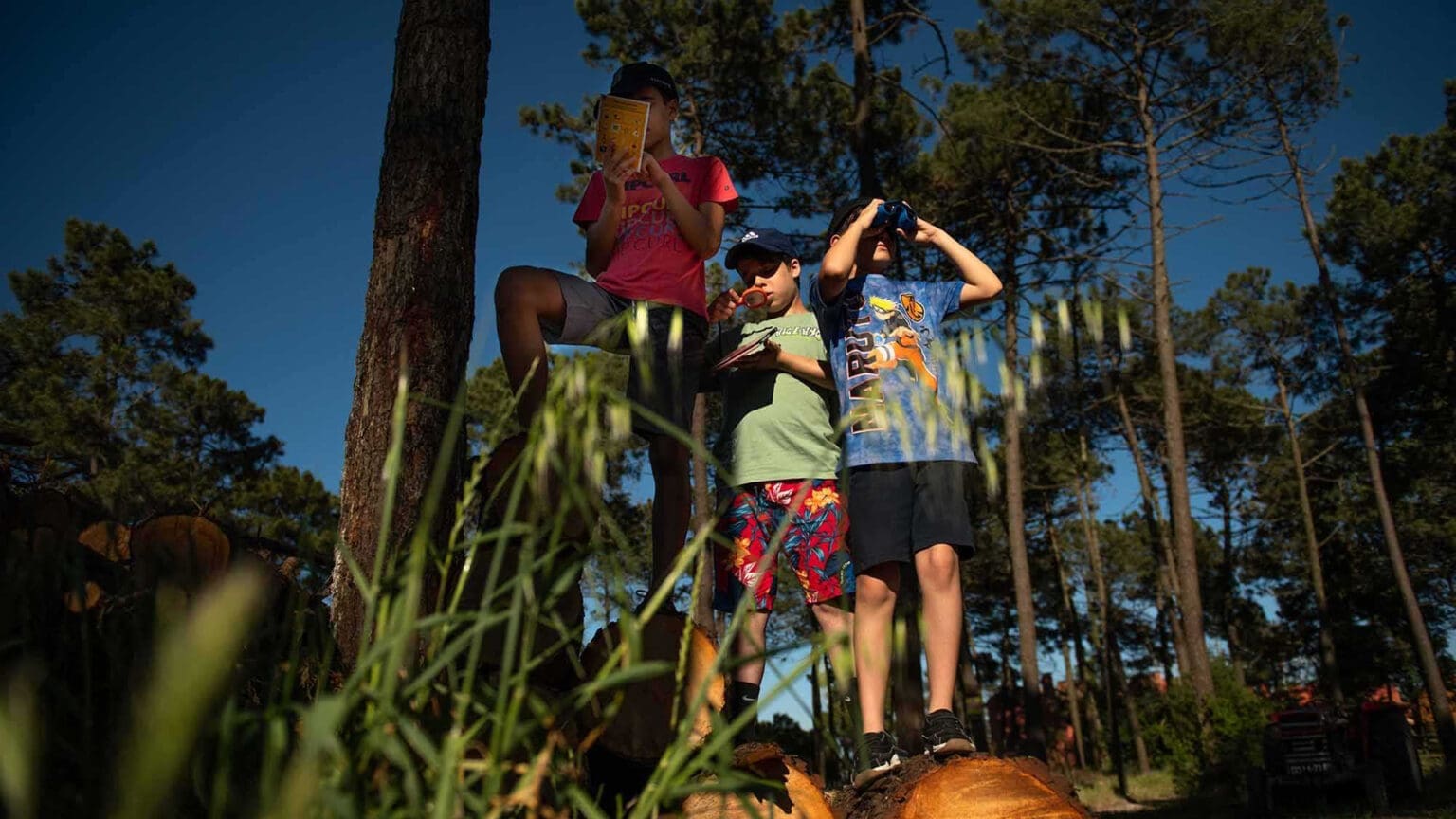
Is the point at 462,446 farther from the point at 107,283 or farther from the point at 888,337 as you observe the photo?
the point at 107,283

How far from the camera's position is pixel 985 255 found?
15812 millimetres

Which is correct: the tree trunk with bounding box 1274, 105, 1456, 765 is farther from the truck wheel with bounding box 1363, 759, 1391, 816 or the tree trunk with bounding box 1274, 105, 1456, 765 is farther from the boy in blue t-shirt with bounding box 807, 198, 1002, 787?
the boy in blue t-shirt with bounding box 807, 198, 1002, 787

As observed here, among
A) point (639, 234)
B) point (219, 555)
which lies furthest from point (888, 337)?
point (219, 555)

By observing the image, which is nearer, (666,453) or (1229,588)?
(666,453)

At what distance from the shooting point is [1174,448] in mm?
12977

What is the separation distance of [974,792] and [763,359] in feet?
4.38

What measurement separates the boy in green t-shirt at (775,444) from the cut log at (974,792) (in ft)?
1.67

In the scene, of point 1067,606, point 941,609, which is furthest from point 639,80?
point 1067,606

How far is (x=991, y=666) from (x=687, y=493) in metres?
34.2

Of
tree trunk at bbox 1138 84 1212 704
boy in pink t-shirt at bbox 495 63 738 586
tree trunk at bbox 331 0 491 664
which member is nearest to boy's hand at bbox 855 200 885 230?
boy in pink t-shirt at bbox 495 63 738 586

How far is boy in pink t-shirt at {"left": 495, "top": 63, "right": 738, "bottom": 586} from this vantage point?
204cm

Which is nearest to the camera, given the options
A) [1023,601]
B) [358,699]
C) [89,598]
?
[358,699]

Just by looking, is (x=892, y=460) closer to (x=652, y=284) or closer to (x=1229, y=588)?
(x=652, y=284)

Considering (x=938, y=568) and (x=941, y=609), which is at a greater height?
(x=938, y=568)
